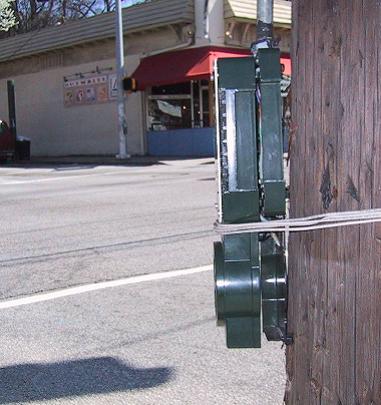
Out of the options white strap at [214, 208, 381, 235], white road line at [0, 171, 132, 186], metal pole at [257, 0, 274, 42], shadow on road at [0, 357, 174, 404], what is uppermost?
metal pole at [257, 0, 274, 42]

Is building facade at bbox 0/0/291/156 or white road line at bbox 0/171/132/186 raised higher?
building facade at bbox 0/0/291/156

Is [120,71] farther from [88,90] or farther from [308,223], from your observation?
[308,223]

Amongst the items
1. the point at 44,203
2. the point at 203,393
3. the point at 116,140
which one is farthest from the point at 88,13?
the point at 203,393

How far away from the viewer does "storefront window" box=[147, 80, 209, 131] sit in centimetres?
2583

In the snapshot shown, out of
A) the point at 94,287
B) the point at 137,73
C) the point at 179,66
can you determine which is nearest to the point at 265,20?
the point at 94,287

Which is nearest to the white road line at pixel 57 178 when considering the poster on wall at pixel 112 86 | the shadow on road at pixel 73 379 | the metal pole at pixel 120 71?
the metal pole at pixel 120 71

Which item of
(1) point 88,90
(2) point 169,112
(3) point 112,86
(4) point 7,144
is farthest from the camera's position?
(1) point 88,90

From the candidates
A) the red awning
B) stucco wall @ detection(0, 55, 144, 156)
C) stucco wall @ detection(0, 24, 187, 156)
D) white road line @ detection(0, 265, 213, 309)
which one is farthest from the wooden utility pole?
stucco wall @ detection(0, 55, 144, 156)

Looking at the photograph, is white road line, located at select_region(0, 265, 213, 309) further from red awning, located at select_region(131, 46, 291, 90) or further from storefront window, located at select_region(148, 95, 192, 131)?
storefront window, located at select_region(148, 95, 192, 131)

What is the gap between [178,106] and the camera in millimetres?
26172

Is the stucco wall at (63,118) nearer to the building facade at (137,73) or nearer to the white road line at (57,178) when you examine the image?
the building facade at (137,73)

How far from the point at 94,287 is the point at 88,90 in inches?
933

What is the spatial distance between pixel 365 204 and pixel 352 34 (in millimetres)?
461

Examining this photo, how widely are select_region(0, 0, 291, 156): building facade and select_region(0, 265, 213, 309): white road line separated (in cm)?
1472
